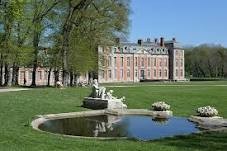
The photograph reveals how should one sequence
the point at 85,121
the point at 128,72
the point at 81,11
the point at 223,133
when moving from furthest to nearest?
the point at 128,72
the point at 81,11
the point at 85,121
the point at 223,133

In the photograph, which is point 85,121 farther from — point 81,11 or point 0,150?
point 81,11

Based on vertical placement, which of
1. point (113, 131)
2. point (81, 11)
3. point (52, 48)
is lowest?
point (113, 131)

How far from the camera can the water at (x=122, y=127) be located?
1770cm

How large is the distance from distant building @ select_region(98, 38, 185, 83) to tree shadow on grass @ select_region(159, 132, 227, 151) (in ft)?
279

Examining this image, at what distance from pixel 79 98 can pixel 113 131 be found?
14481 mm

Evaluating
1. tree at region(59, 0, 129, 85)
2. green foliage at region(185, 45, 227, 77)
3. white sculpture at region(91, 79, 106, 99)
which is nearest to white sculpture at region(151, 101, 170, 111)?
white sculpture at region(91, 79, 106, 99)

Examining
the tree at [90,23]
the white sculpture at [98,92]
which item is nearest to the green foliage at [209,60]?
the tree at [90,23]

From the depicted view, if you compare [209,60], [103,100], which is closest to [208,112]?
[103,100]

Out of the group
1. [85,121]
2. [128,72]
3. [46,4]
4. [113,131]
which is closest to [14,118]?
[85,121]

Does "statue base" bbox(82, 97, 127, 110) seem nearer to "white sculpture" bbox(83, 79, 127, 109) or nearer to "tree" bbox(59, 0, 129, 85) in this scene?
"white sculpture" bbox(83, 79, 127, 109)

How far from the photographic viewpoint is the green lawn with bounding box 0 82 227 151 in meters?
12.9

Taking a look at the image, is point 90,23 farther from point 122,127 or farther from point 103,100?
point 122,127

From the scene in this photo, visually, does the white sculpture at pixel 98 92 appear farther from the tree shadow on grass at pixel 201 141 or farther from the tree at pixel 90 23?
the tree at pixel 90 23

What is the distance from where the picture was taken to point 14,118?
66.2ft
